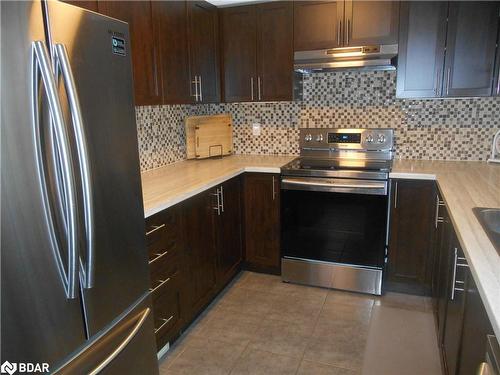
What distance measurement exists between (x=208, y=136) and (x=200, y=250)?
3.92ft

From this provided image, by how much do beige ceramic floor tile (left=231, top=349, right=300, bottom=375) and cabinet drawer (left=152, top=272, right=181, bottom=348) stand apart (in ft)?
1.38

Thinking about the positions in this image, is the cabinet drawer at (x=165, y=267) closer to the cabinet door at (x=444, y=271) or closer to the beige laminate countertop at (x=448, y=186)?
the beige laminate countertop at (x=448, y=186)

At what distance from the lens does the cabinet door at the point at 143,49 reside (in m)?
2.11

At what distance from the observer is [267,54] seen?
3.03m

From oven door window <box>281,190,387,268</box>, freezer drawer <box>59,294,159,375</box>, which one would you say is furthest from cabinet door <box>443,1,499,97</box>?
freezer drawer <box>59,294,159,375</box>

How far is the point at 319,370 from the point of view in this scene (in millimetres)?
2018

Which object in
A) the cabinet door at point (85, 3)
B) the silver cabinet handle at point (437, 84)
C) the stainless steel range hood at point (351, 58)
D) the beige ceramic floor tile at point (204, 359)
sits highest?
the cabinet door at point (85, 3)

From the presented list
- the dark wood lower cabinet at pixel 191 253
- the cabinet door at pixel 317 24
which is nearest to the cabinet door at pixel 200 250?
the dark wood lower cabinet at pixel 191 253

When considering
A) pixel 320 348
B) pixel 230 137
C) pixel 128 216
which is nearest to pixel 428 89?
pixel 230 137

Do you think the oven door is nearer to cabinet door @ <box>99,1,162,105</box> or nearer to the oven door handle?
the oven door handle

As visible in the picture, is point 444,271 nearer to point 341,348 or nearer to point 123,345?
point 341,348

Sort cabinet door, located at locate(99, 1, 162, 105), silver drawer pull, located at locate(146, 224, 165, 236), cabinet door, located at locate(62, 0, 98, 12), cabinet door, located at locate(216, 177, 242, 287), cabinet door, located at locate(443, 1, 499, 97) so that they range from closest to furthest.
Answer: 1. cabinet door, located at locate(62, 0, 98, 12)
2. silver drawer pull, located at locate(146, 224, 165, 236)
3. cabinet door, located at locate(99, 1, 162, 105)
4. cabinet door, located at locate(443, 1, 499, 97)
5. cabinet door, located at locate(216, 177, 242, 287)

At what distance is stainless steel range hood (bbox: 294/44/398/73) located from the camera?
8.74 feet
